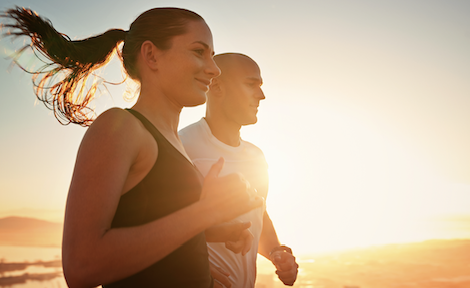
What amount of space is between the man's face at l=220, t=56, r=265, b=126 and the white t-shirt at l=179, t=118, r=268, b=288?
29cm

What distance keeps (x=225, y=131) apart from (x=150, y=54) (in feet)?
6.76

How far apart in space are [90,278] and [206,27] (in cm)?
147

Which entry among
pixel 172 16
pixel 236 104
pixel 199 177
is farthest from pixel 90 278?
pixel 236 104


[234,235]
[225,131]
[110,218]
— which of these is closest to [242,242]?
[234,235]

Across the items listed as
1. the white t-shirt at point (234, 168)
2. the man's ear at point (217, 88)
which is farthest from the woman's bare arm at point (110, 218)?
the man's ear at point (217, 88)

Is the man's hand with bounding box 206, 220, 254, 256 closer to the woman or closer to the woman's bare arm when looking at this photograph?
the woman

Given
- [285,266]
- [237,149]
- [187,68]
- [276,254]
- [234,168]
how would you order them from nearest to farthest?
[187,68] → [285,266] → [276,254] → [234,168] → [237,149]

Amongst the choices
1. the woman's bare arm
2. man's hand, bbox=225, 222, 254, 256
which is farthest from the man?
the woman's bare arm

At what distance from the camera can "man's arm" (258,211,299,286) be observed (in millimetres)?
3182

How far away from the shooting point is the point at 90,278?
1.35 m

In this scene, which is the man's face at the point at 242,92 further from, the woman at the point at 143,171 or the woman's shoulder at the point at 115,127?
the woman's shoulder at the point at 115,127

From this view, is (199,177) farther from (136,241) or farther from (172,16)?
(172,16)

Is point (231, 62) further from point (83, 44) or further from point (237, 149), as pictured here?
point (83, 44)

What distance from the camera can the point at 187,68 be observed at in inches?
79.3
